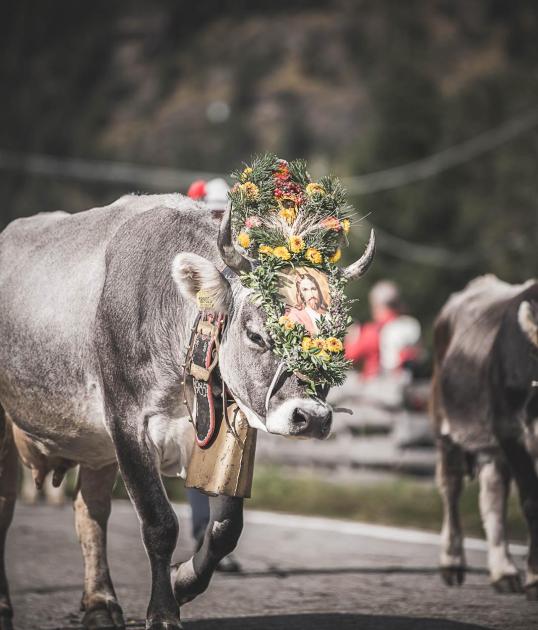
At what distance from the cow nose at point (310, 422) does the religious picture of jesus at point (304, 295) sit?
15.8 inches

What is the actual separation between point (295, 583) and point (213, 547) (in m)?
2.55

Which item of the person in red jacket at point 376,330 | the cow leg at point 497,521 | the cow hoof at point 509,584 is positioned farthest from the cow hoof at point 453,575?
the person in red jacket at point 376,330

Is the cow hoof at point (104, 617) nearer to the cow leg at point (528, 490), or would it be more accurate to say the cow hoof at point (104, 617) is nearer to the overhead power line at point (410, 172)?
the cow leg at point (528, 490)

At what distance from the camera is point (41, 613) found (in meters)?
6.94

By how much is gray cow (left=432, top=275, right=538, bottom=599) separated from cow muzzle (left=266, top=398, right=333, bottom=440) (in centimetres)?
273

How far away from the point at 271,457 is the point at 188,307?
12256mm

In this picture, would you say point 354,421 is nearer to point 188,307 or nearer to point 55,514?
point 55,514

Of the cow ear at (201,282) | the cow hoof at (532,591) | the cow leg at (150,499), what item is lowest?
the cow hoof at (532,591)

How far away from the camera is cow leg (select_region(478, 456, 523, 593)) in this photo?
313 inches

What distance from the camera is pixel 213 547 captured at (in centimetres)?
582

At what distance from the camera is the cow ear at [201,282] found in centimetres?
571

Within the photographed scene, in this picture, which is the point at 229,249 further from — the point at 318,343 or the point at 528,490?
the point at 528,490

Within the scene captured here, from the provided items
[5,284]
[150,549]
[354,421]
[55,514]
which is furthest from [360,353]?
[150,549]

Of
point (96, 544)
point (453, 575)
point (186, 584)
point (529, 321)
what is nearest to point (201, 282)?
point (186, 584)
